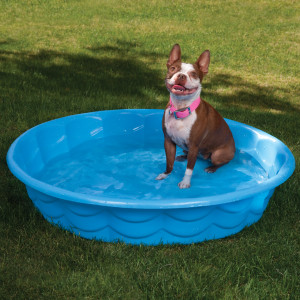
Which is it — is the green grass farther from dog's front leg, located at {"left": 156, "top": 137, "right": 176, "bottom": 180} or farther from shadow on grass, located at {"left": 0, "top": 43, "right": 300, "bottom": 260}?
dog's front leg, located at {"left": 156, "top": 137, "right": 176, "bottom": 180}

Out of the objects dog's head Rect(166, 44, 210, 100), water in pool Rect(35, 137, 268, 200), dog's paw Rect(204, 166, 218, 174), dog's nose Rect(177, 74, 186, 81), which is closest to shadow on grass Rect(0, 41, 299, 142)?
water in pool Rect(35, 137, 268, 200)

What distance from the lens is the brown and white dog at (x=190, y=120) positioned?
11.1 ft

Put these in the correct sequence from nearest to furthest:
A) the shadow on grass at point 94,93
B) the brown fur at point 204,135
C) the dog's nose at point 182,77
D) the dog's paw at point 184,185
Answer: the dog's nose at point 182,77, the brown fur at point 204,135, the dog's paw at point 184,185, the shadow on grass at point 94,93

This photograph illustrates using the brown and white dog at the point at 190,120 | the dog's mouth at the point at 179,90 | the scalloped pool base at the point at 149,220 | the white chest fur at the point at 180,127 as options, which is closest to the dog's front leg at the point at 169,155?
the brown and white dog at the point at 190,120

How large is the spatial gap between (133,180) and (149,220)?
3.95 ft

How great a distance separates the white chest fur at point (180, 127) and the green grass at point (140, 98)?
0.92m

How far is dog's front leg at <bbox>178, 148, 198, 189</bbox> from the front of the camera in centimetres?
369

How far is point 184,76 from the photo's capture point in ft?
10.8

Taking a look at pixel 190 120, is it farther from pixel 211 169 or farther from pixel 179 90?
pixel 211 169

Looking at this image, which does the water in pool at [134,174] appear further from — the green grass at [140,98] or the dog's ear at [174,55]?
the dog's ear at [174,55]

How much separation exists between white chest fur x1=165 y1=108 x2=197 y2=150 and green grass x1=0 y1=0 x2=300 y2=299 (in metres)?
0.92

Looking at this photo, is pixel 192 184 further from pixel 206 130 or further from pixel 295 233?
pixel 295 233

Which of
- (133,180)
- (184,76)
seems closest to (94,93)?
(133,180)

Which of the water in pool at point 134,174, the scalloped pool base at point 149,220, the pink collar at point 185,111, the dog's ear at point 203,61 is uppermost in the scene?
the dog's ear at point 203,61
